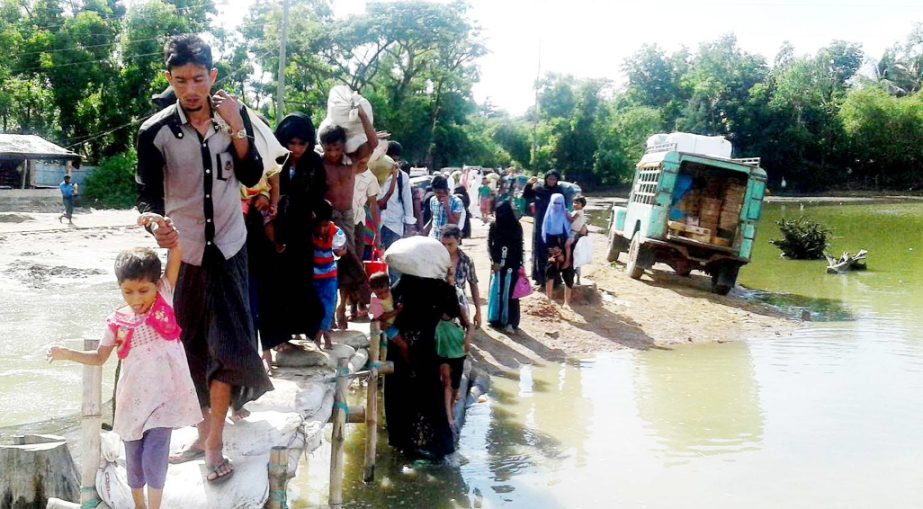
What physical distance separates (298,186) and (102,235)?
1658cm

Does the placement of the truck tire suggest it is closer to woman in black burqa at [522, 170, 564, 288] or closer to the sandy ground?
the sandy ground

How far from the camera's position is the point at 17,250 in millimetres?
16703

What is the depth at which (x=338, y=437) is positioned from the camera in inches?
180

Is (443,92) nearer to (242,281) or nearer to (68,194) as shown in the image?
(68,194)

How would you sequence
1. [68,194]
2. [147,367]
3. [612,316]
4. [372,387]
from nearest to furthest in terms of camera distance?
[147,367] → [372,387] → [612,316] → [68,194]

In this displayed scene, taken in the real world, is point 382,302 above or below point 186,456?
above

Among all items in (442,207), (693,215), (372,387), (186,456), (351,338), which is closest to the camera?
(186,456)

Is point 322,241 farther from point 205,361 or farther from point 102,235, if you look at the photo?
point 102,235

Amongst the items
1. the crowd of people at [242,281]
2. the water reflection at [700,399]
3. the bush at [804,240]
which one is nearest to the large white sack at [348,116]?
the crowd of people at [242,281]

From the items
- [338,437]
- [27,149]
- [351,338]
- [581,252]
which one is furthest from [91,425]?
[27,149]

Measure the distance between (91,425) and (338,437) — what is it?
5.10ft

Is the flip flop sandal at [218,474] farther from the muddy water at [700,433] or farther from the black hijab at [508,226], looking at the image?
the black hijab at [508,226]

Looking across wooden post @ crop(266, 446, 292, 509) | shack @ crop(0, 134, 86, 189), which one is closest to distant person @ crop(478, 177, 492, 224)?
shack @ crop(0, 134, 86, 189)

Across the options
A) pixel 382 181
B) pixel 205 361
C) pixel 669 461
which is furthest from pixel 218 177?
pixel 669 461
